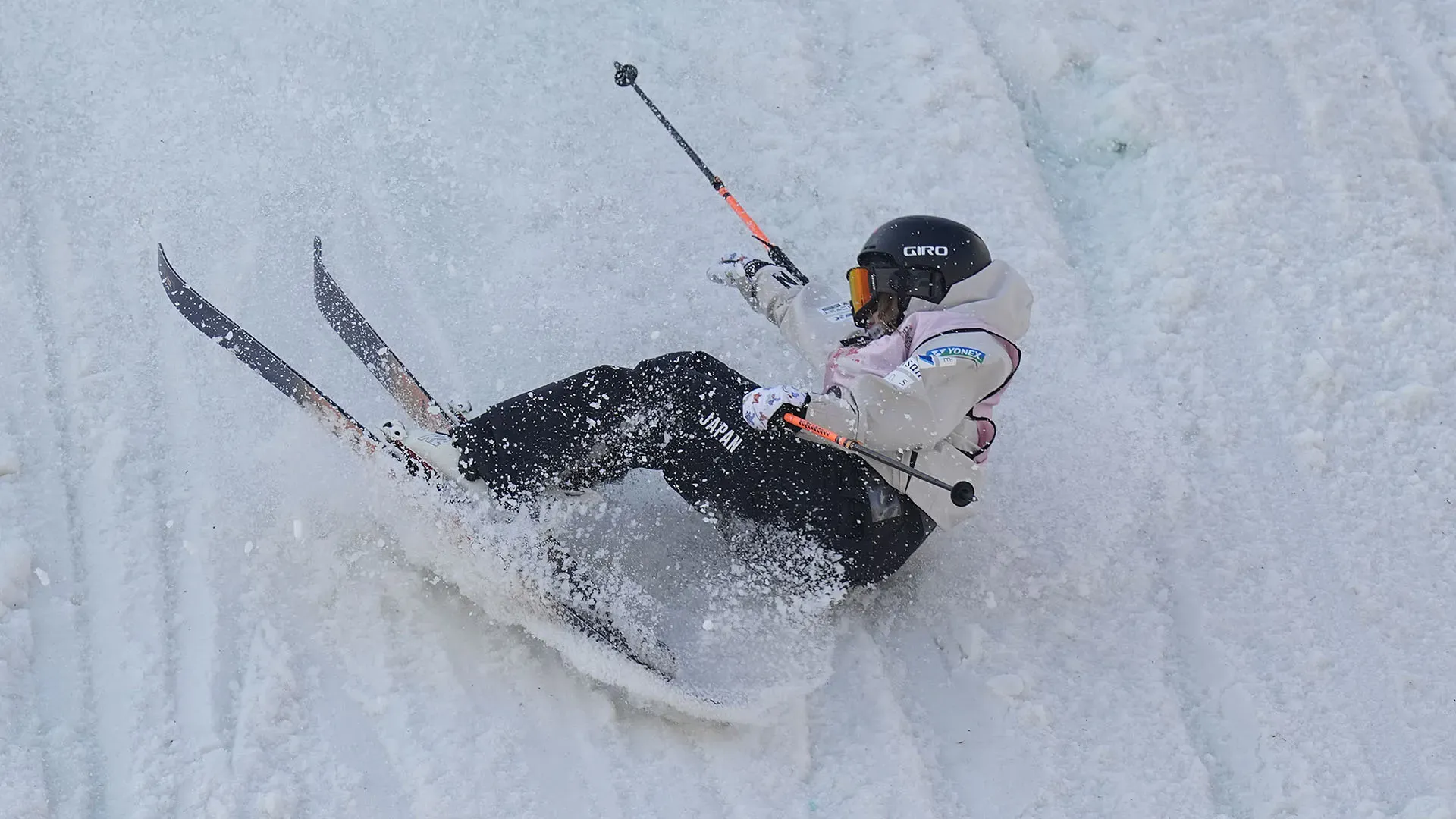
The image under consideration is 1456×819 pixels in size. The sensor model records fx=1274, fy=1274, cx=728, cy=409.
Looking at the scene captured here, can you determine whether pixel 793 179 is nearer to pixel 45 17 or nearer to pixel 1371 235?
pixel 1371 235

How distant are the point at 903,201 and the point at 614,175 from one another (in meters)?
1.19

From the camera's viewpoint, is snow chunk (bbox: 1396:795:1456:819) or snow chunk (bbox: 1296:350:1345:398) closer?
snow chunk (bbox: 1396:795:1456:819)

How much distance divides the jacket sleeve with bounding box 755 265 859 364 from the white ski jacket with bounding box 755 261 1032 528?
24cm

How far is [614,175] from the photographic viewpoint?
524 cm

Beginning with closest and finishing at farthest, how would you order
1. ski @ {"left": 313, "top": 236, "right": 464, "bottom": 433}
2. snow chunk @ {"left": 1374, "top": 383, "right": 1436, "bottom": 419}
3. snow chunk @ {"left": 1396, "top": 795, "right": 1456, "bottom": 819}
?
snow chunk @ {"left": 1396, "top": 795, "right": 1456, "bottom": 819}
ski @ {"left": 313, "top": 236, "right": 464, "bottom": 433}
snow chunk @ {"left": 1374, "top": 383, "right": 1436, "bottom": 419}

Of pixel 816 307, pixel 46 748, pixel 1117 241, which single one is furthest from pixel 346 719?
pixel 1117 241

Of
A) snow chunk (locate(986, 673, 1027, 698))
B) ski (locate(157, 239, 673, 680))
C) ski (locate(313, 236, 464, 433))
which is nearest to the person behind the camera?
ski (locate(157, 239, 673, 680))

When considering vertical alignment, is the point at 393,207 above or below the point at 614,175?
above

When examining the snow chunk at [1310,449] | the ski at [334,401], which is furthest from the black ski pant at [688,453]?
the snow chunk at [1310,449]

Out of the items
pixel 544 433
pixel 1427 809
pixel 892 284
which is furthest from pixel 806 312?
pixel 1427 809

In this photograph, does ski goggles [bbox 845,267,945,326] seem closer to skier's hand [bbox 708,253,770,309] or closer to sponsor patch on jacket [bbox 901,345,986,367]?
sponsor patch on jacket [bbox 901,345,986,367]

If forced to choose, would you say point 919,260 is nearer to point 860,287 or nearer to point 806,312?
point 860,287

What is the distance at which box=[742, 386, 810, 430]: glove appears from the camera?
3.36m

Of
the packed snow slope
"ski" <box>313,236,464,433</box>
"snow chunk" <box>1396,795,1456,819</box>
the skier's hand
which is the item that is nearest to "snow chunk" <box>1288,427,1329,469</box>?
the packed snow slope
